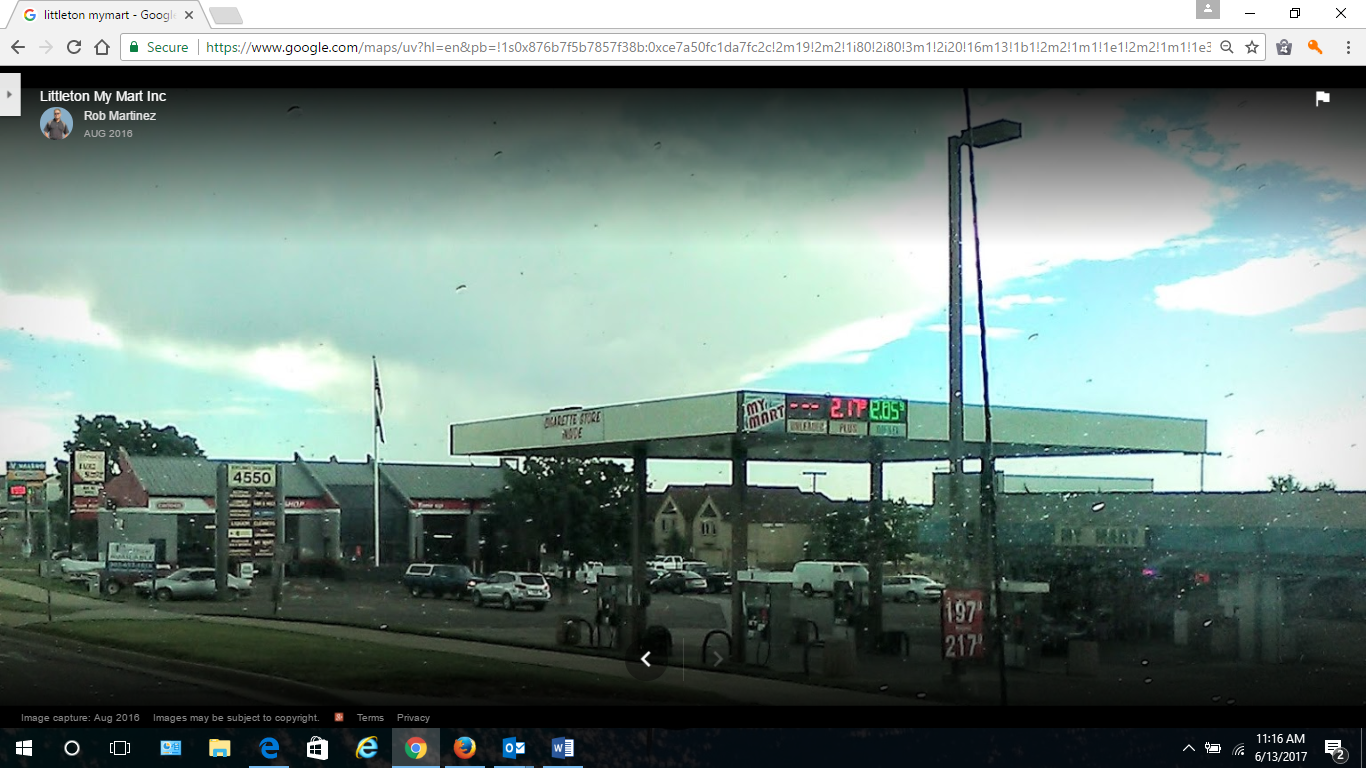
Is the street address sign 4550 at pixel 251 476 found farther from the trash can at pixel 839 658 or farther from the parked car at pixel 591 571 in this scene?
the trash can at pixel 839 658

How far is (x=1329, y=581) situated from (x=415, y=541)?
3.17 meters

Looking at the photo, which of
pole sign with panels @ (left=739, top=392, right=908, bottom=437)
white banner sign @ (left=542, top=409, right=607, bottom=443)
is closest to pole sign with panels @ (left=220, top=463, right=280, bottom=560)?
white banner sign @ (left=542, top=409, right=607, bottom=443)

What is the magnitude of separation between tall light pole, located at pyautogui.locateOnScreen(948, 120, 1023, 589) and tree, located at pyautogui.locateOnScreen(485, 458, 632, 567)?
1232 mm

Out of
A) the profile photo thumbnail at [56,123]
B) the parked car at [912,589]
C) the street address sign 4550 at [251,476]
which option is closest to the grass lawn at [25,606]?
the street address sign 4550 at [251,476]

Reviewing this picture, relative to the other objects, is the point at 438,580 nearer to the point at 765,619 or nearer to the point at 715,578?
the point at 715,578

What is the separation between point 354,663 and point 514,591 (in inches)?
23.9

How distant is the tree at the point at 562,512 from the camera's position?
3.96 metres

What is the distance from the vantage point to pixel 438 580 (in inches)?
154

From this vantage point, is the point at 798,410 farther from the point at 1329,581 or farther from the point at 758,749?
the point at 1329,581

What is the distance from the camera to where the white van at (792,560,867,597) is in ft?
14.0

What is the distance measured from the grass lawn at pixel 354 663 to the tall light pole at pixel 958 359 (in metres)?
1.30

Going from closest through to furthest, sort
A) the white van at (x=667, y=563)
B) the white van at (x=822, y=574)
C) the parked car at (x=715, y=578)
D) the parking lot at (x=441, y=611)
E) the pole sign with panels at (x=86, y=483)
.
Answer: the pole sign with panels at (x=86, y=483)
the parking lot at (x=441, y=611)
the white van at (x=667, y=563)
the parked car at (x=715, y=578)
the white van at (x=822, y=574)

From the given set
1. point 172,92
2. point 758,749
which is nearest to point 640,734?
point 758,749

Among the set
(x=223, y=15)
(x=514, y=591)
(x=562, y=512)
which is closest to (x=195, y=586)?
(x=514, y=591)
